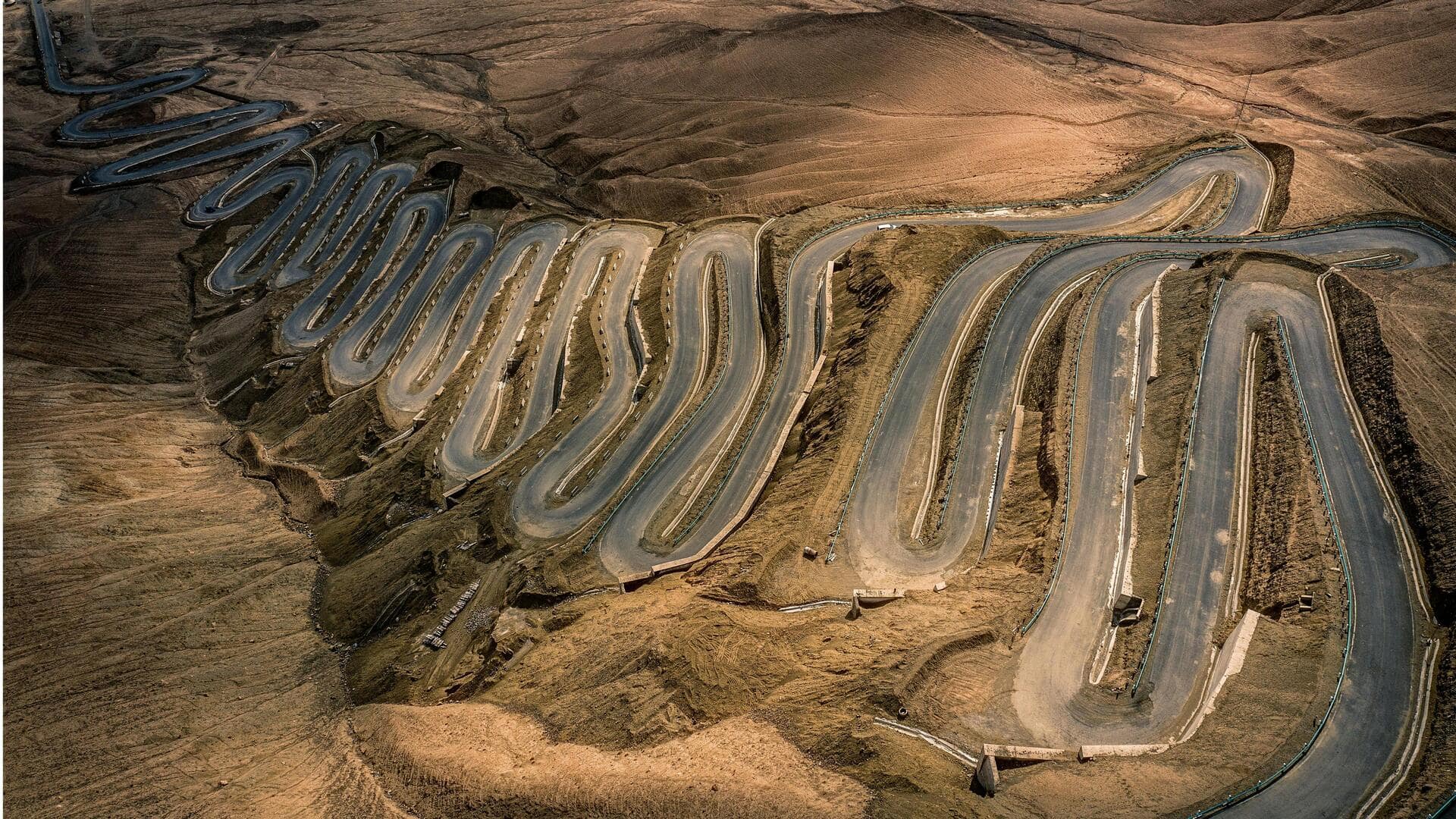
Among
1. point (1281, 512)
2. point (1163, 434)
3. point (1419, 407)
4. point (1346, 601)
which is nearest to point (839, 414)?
point (1163, 434)

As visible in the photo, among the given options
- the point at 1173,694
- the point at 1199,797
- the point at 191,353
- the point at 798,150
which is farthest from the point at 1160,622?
the point at 191,353

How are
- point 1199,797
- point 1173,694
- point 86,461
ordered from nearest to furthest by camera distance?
point 1199,797 < point 1173,694 < point 86,461

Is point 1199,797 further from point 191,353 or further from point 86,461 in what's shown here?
point 191,353

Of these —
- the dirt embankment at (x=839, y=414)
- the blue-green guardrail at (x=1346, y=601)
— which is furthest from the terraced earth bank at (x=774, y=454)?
the dirt embankment at (x=839, y=414)

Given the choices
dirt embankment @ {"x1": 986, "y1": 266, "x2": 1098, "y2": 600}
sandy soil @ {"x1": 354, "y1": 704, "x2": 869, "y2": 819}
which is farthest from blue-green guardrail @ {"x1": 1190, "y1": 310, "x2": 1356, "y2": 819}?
sandy soil @ {"x1": 354, "y1": 704, "x2": 869, "y2": 819}

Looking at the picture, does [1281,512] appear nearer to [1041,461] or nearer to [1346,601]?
[1346,601]
